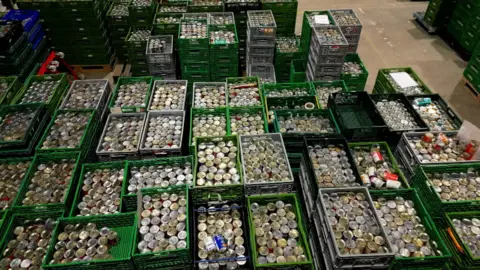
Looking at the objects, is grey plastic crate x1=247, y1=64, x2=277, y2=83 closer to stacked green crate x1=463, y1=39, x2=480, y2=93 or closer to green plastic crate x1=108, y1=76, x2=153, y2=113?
green plastic crate x1=108, y1=76, x2=153, y2=113

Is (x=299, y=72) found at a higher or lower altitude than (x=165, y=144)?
lower

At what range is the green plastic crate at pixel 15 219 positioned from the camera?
11.5 feet

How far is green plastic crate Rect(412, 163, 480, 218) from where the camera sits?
11.9 feet

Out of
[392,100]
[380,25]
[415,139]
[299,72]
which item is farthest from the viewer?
[380,25]

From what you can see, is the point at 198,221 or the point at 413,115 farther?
the point at 413,115

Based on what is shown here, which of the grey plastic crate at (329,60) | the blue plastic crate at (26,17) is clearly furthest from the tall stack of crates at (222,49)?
the blue plastic crate at (26,17)

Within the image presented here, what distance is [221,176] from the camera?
3.92 m

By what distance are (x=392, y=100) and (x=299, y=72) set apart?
2155mm

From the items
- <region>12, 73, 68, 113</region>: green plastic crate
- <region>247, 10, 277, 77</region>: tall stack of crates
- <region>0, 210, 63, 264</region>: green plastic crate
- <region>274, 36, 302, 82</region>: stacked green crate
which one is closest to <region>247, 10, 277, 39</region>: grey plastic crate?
<region>247, 10, 277, 77</region>: tall stack of crates

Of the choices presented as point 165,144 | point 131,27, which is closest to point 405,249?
point 165,144

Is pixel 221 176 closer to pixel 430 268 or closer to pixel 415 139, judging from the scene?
pixel 430 268

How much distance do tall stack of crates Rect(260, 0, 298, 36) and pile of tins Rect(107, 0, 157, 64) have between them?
8.67 feet

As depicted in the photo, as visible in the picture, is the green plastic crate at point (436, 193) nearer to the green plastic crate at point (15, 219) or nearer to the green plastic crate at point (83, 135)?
the green plastic crate at point (15, 219)

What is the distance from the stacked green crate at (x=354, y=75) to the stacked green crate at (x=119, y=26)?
4.98 metres
